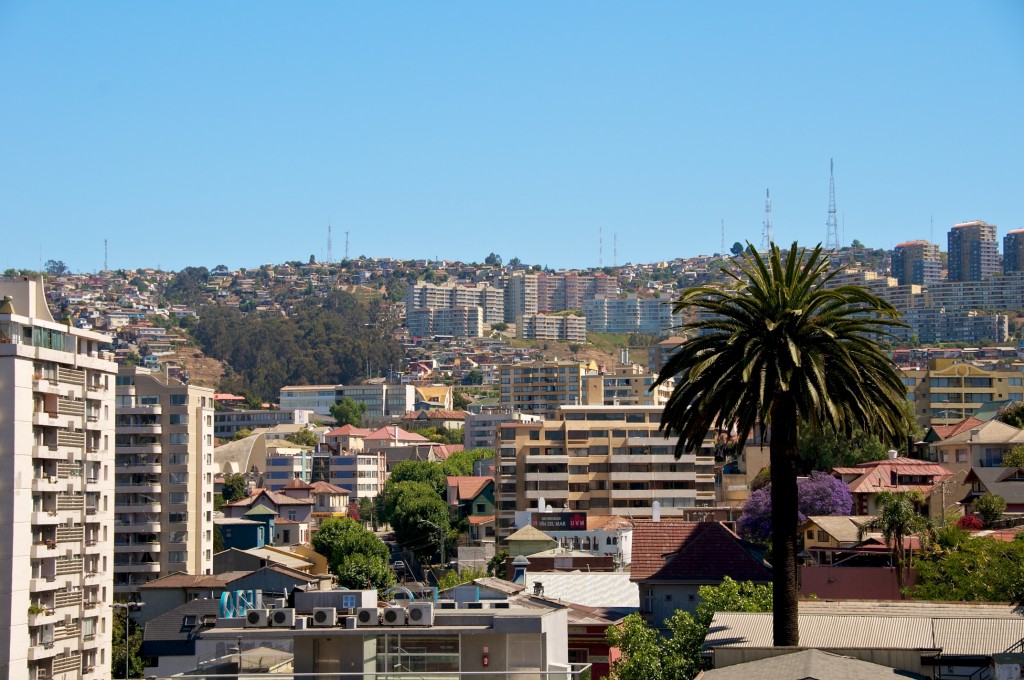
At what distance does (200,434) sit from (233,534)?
3040 centimetres

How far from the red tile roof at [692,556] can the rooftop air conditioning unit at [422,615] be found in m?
40.9

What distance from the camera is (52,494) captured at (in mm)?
79812

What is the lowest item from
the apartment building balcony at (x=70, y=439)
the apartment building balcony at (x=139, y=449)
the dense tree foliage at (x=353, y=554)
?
the dense tree foliage at (x=353, y=554)

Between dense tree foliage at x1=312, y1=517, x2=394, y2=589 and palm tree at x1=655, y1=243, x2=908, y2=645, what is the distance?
9238cm

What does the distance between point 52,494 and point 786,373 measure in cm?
4769

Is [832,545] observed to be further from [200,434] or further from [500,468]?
[500,468]

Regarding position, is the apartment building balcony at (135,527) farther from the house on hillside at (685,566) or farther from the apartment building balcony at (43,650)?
the apartment building balcony at (43,650)

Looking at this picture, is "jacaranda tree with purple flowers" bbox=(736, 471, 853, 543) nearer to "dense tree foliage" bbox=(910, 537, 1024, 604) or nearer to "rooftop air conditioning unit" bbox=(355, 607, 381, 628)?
"dense tree foliage" bbox=(910, 537, 1024, 604)

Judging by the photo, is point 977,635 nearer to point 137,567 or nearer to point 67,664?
point 67,664

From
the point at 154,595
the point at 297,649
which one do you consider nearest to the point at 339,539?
the point at 154,595

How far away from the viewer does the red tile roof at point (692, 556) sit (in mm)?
88125

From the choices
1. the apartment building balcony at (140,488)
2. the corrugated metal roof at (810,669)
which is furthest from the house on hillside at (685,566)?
the apartment building balcony at (140,488)

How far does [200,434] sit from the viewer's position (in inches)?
5359

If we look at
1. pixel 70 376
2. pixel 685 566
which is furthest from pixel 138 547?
pixel 685 566
